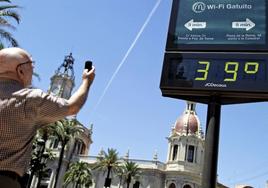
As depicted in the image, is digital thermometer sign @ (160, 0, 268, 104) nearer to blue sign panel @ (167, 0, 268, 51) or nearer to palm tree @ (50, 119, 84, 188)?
blue sign panel @ (167, 0, 268, 51)

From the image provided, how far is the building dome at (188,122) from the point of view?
64688 mm

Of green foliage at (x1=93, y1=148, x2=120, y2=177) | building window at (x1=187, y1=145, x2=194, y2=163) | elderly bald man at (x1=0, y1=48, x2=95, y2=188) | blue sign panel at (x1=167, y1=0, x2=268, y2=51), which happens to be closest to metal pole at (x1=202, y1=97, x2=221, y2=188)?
blue sign panel at (x1=167, y1=0, x2=268, y2=51)

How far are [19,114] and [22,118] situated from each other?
0.03 m

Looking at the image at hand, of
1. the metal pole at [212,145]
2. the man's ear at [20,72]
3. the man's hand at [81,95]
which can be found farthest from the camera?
the metal pole at [212,145]

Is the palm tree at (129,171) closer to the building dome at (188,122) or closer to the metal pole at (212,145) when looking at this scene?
the building dome at (188,122)

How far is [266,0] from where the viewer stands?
9.42 metres

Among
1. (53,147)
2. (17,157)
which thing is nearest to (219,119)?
(17,157)

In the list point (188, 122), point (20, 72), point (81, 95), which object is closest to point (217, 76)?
point (81, 95)

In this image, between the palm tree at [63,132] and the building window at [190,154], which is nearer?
the palm tree at [63,132]

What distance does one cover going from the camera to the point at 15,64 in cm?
264

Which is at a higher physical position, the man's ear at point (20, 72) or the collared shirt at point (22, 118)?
the man's ear at point (20, 72)

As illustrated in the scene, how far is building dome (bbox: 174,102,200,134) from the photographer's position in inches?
2547

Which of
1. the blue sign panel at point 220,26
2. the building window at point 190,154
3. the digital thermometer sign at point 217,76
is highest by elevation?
the building window at point 190,154

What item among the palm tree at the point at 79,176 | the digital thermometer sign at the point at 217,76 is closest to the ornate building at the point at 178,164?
the palm tree at the point at 79,176
